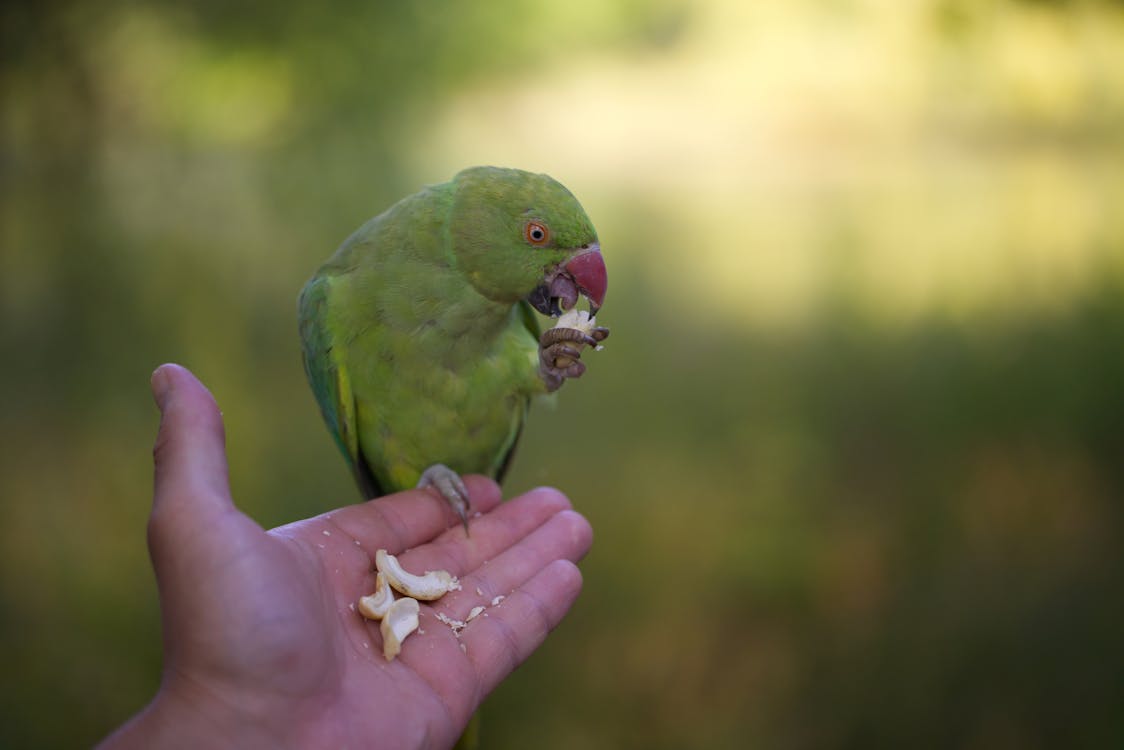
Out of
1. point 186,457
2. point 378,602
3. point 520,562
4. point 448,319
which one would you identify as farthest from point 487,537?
point 186,457

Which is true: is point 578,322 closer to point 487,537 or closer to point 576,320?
point 576,320

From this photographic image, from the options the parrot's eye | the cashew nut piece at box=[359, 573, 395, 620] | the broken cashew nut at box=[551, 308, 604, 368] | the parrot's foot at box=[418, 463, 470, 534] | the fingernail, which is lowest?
the cashew nut piece at box=[359, 573, 395, 620]

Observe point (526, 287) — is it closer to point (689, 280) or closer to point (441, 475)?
point (441, 475)

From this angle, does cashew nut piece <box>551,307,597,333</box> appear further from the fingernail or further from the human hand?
the fingernail

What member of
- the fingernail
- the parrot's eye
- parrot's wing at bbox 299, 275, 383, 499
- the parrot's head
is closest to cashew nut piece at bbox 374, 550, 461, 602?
parrot's wing at bbox 299, 275, 383, 499

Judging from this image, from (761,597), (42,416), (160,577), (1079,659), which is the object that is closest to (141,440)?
(42,416)

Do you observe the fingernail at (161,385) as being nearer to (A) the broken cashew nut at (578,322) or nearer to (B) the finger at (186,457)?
(B) the finger at (186,457)
